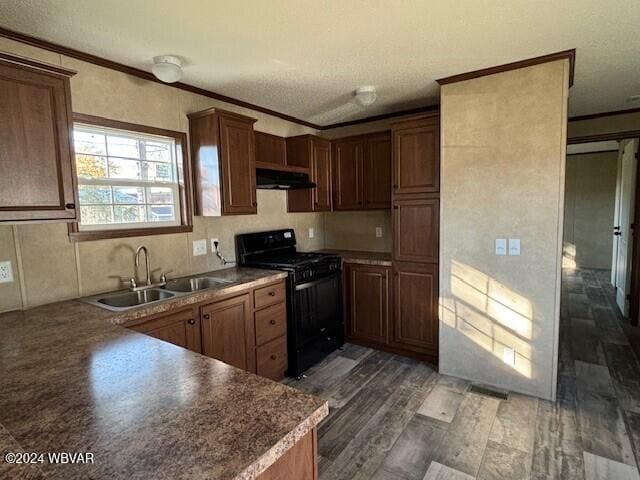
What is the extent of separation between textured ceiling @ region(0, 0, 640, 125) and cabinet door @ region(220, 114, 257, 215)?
0.36 m

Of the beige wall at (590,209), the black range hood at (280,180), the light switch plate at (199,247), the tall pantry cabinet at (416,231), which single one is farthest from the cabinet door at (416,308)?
the beige wall at (590,209)

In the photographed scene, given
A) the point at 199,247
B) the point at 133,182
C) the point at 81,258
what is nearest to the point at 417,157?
the point at 199,247

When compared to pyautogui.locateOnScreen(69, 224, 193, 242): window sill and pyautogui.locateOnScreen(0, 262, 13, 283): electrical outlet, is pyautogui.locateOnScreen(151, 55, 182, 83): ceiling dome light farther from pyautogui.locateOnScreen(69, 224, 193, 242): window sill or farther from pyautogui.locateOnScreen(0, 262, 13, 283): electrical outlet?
pyautogui.locateOnScreen(0, 262, 13, 283): electrical outlet

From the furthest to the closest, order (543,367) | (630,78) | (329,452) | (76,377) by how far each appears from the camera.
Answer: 1. (630,78)
2. (543,367)
3. (329,452)
4. (76,377)

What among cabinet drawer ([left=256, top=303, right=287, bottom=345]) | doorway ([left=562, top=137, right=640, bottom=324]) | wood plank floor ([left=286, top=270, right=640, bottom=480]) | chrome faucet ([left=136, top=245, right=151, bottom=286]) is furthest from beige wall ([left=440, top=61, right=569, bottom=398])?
doorway ([left=562, top=137, right=640, bottom=324])

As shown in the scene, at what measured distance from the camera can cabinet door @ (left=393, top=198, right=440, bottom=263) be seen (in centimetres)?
308

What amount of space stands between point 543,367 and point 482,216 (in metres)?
1.23

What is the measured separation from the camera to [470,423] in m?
2.31

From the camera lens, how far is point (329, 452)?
2078mm

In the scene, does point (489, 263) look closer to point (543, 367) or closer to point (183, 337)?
point (543, 367)

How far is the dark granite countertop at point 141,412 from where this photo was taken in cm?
74

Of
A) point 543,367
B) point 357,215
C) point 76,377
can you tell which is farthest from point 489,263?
point 76,377

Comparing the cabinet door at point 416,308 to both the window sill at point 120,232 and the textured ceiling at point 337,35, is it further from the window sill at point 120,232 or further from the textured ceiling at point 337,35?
the window sill at point 120,232

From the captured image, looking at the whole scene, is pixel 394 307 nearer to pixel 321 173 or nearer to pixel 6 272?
pixel 321 173
